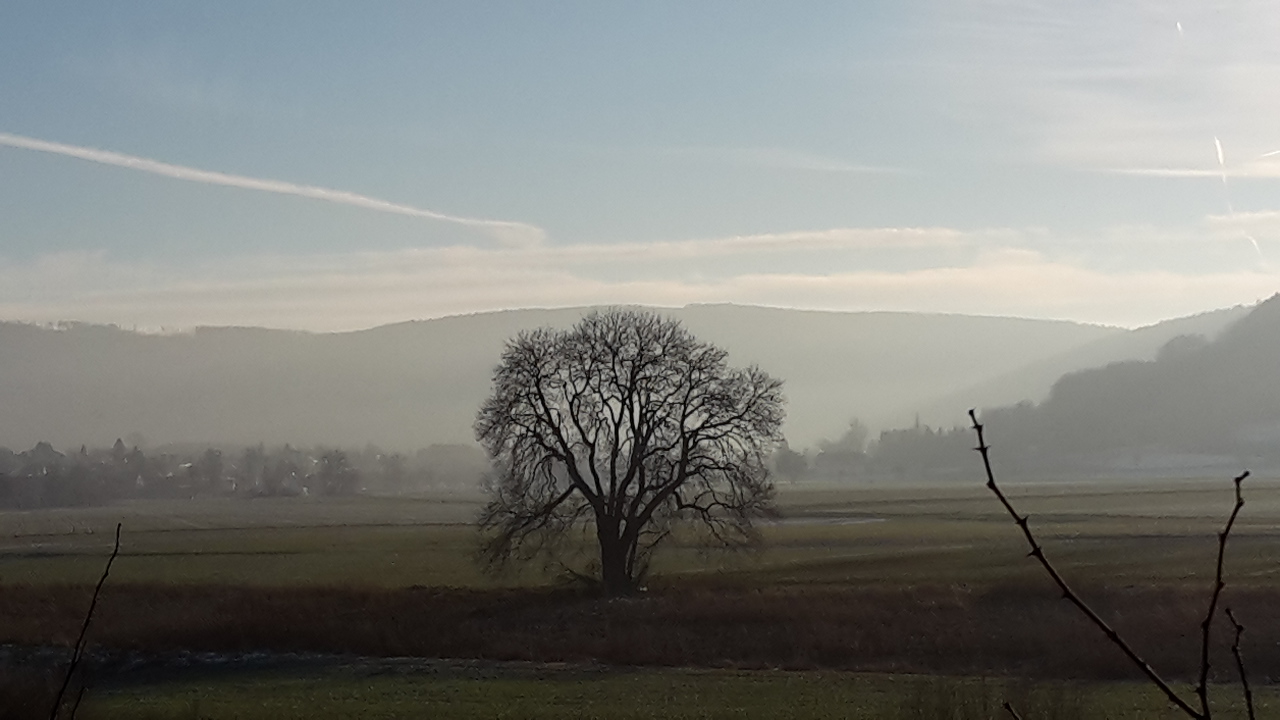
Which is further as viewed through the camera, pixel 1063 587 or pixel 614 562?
pixel 614 562

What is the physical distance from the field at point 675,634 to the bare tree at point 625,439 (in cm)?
266

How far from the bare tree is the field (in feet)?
8.73

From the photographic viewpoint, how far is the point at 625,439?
48.2 metres

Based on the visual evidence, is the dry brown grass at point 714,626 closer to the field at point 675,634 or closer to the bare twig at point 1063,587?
the field at point 675,634

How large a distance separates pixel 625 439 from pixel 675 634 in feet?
34.2

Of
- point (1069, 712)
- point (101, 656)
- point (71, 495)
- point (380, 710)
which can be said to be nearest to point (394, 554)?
point (101, 656)

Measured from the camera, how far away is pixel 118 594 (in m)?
49.0

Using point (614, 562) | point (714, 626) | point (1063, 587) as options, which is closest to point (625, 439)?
point (614, 562)

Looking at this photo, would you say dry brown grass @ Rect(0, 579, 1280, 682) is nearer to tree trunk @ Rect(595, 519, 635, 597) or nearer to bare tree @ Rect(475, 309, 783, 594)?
tree trunk @ Rect(595, 519, 635, 597)

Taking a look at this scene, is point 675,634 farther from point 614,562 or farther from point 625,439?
point 625,439

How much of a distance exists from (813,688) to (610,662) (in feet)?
28.1

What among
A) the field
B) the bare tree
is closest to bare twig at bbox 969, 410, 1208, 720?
the field

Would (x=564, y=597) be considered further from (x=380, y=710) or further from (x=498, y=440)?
(x=380, y=710)

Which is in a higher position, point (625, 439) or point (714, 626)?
point (625, 439)
